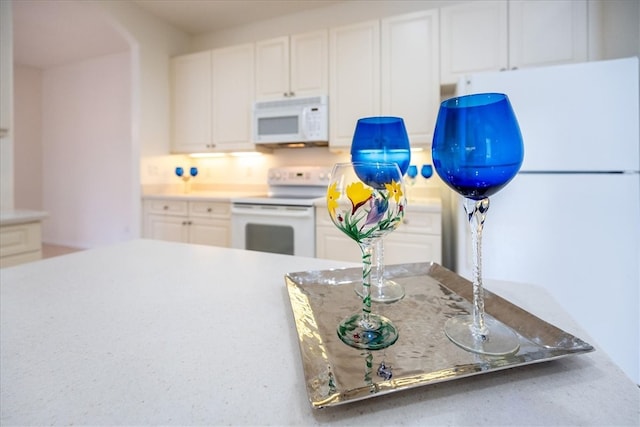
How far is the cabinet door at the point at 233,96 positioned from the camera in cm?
286

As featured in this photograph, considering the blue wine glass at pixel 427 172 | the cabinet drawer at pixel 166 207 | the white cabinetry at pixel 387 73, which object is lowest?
the cabinet drawer at pixel 166 207

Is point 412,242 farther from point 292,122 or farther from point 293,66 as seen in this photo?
point 293,66

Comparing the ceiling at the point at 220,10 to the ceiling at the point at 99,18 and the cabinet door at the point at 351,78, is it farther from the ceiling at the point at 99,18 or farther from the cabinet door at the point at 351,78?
the cabinet door at the point at 351,78

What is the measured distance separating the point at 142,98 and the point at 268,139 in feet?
4.03

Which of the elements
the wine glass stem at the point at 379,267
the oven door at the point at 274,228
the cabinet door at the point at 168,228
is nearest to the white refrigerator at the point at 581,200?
the oven door at the point at 274,228

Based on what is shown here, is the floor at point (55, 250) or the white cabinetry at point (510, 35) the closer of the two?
the white cabinetry at point (510, 35)

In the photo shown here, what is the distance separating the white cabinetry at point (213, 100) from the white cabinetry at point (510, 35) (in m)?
1.65

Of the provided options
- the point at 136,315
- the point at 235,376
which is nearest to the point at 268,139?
the point at 136,315

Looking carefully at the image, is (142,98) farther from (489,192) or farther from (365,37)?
(489,192)

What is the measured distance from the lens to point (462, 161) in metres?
0.43

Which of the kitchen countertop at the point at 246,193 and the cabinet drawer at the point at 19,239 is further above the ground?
the kitchen countertop at the point at 246,193

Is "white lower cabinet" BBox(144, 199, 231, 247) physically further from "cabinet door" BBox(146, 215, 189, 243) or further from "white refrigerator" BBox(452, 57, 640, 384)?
"white refrigerator" BBox(452, 57, 640, 384)

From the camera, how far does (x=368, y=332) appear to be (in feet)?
1.48

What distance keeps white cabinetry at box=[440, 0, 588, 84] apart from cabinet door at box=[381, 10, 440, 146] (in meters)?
0.08
